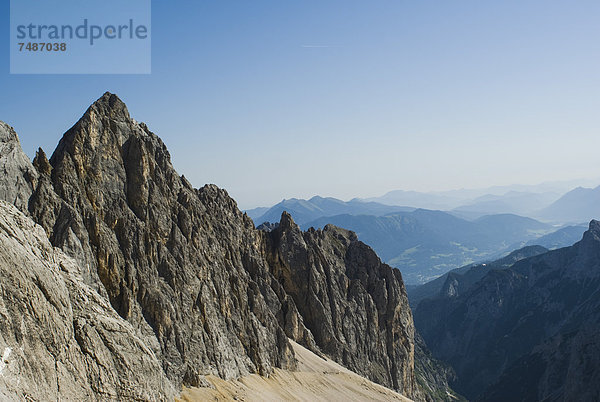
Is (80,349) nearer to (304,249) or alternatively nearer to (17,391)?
(17,391)

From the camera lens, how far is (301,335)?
89.3 meters

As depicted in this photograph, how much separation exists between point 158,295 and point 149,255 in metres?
5.30

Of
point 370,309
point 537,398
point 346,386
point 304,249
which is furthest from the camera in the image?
point 537,398

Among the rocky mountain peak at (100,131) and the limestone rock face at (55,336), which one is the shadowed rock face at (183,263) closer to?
the rocky mountain peak at (100,131)

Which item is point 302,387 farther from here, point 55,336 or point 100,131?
point 55,336

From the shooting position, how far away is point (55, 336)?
2952cm

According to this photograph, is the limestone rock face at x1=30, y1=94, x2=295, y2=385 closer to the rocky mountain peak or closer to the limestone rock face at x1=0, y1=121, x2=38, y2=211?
the rocky mountain peak

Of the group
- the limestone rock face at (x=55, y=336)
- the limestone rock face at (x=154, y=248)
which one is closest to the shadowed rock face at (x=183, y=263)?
the limestone rock face at (x=154, y=248)

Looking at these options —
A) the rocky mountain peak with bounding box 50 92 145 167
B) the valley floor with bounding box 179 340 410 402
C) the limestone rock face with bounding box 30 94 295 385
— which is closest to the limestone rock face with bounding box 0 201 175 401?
the limestone rock face with bounding box 30 94 295 385

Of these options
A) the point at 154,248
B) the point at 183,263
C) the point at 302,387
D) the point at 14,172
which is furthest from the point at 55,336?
the point at 302,387

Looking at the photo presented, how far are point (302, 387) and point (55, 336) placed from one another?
5008 centimetres

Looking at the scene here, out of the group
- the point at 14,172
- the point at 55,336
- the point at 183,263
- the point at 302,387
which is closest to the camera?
the point at 55,336

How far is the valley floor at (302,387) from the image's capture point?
57.4 metres

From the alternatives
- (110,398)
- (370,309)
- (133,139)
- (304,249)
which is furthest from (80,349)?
(370,309)
